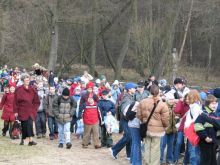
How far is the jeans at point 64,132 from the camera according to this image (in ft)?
45.4

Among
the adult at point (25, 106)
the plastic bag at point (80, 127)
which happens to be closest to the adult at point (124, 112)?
the adult at point (25, 106)

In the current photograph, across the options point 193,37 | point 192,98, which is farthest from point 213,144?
point 193,37

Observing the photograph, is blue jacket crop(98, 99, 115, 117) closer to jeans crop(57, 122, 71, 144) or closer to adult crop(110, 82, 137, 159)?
jeans crop(57, 122, 71, 144)

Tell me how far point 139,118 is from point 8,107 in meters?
6.58

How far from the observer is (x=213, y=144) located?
909cm

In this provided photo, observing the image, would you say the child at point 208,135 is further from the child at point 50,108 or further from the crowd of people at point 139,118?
the child at point 50,108

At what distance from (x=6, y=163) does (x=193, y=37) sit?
44510 millimetres

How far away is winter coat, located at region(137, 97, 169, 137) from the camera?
984cm

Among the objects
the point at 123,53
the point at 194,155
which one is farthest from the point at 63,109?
the point at 123,53

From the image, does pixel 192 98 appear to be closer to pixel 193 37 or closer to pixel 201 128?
pixel 201 128

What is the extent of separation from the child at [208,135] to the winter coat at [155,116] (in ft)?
2.86

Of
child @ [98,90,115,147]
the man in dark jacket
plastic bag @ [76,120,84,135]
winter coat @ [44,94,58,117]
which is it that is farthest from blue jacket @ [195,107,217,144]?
winter coat @ [44,94,58,117]

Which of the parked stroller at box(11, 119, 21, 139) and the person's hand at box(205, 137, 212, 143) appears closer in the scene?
the person's hand at box(205, 137, 212, 143)

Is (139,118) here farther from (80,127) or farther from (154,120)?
(80,127)
